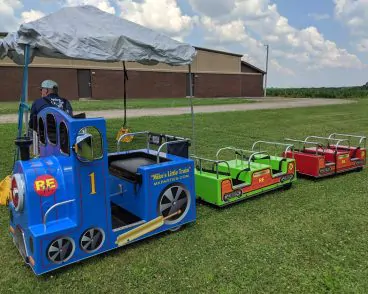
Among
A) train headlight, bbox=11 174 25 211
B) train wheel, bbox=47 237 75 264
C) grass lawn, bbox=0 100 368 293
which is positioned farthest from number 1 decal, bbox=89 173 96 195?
grass lawn, bbox=0 100 368 293

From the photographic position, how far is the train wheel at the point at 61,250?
143 inches

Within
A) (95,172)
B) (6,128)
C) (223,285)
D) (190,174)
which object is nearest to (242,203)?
(190,174)

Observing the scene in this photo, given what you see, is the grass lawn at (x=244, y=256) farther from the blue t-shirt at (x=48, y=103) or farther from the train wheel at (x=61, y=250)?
the blue t-shirt at (x=48, y=103)

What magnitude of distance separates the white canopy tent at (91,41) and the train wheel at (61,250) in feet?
7.63

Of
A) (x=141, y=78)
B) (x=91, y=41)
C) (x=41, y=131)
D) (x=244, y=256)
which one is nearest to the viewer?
(x=244, y=256)

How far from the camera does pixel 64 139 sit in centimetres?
377

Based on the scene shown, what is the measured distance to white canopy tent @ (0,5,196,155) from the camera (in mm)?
4727

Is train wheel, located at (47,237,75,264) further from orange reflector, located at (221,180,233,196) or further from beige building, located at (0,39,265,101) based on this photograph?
beige building, located at (0,39,265,101)

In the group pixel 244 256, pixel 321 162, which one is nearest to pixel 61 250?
pixel 244 256

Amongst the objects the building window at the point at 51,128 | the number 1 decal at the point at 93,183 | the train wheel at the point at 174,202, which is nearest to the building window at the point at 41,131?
the building window at the point at 51,128

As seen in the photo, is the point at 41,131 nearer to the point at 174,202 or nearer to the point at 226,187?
the point at 174,202

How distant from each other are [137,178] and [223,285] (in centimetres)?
159

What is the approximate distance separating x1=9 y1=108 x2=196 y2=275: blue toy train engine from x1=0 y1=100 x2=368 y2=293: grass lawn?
185 mm

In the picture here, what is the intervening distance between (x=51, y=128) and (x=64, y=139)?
383mm
